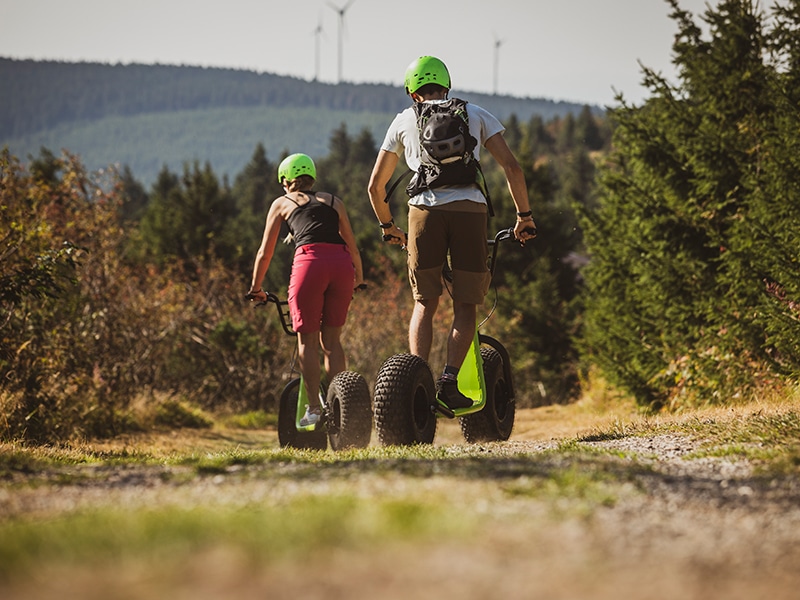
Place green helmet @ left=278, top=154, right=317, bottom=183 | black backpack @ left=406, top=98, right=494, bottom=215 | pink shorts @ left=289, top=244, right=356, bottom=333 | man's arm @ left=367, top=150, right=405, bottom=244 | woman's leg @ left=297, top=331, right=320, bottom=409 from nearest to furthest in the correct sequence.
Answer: black backpack @ left=406, top=98, right=494, bottom=215
man's arm @ left=367, top=150, right=405, bottom=244
pink shorts @ left=289, top=244, right=356, bottom=333
woman's leg @ left=297, top=331, right=320, bottom=409
green helmet @ left=278, top=154, right=317, bottom=183

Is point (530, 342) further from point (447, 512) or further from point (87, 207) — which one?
point (447, 512)

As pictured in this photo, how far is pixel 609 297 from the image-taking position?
18.1 meters

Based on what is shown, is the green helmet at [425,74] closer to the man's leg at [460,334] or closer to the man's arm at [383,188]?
the man's arm at [383,188]

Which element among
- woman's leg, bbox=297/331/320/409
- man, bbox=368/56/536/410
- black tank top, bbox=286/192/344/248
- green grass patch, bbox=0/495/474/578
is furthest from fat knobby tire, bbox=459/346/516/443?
green grass patch, bbox=0/495/474/578

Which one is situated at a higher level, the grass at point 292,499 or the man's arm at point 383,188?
the man's arm at point 383,188

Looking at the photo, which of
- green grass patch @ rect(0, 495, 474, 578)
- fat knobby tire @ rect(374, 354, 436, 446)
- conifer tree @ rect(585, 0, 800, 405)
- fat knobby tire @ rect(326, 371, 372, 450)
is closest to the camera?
green grass patch @ rect(0, 495, 474, 578)

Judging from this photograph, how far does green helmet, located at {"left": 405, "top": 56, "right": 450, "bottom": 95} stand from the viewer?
6.11 meters

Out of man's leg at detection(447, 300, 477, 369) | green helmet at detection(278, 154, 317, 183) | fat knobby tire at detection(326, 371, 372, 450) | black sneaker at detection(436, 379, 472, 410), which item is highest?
green helmet at detection(278, 154, 317, 183)

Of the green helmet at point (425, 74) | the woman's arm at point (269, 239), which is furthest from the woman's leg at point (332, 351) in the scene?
the green helmet at point (425, 74)

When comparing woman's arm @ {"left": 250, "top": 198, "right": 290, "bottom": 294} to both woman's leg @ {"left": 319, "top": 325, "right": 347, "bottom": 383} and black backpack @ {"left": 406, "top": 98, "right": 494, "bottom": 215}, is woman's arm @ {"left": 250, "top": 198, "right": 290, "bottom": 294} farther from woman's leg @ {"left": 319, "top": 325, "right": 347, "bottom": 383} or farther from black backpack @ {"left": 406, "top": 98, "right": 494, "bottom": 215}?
black backpack @ {"left": 406, "top": 98, "right": 494, "bottom": 215}

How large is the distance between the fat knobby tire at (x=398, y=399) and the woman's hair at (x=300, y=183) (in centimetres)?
202

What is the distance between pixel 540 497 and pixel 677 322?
11.4 m

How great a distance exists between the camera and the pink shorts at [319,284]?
7133 mm

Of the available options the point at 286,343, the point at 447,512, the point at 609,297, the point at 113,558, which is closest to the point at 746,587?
the point at 447,512
